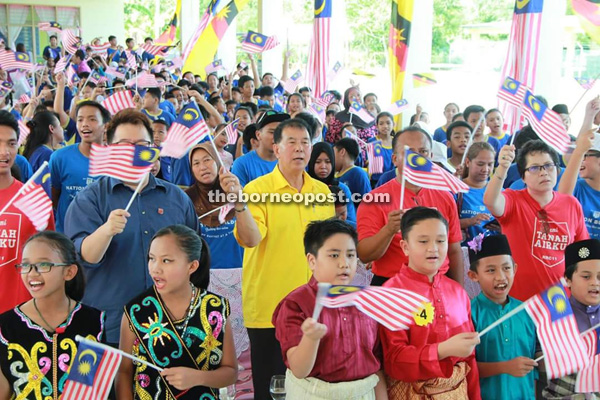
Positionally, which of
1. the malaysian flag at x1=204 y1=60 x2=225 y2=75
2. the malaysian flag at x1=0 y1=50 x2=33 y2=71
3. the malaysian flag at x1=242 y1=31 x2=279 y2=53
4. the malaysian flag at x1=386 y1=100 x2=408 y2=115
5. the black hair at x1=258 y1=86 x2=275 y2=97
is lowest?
the malaysian flag at x1=386 y1=100 x2=408 y2=115

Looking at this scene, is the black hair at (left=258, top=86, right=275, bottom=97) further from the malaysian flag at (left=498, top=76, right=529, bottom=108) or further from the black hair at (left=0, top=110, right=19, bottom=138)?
the black hair at (left=0, top=110, right=19, bottom=138)

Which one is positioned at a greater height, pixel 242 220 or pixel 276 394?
pixel 242 220

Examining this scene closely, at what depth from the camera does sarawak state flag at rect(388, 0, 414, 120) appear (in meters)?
11.4

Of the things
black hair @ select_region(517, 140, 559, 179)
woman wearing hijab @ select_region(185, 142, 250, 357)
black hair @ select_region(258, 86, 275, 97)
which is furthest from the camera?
black hair @ select_region(258, 86, 275, 97)

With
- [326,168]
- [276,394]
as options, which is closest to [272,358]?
[276,394]

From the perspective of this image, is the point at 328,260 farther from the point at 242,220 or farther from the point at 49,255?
the point at 49,255

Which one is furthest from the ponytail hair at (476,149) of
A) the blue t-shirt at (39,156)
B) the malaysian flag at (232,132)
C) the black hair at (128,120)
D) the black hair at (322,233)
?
the blue t-shirt at (39,156)

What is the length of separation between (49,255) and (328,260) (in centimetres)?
120

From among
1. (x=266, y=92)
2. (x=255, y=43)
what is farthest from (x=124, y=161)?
(x=255, y=43)

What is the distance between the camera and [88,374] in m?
2.54

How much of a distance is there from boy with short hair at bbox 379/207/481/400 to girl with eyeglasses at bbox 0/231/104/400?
133 cm

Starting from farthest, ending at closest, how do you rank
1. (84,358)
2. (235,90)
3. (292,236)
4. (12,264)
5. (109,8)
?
(109,8) → (235,90) → (292,236) → (12,264) → (84,358)

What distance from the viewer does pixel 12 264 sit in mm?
3355

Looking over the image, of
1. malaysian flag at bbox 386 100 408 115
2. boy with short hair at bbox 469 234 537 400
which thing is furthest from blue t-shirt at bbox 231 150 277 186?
malaysian flag at bbox 386 100 408 115
